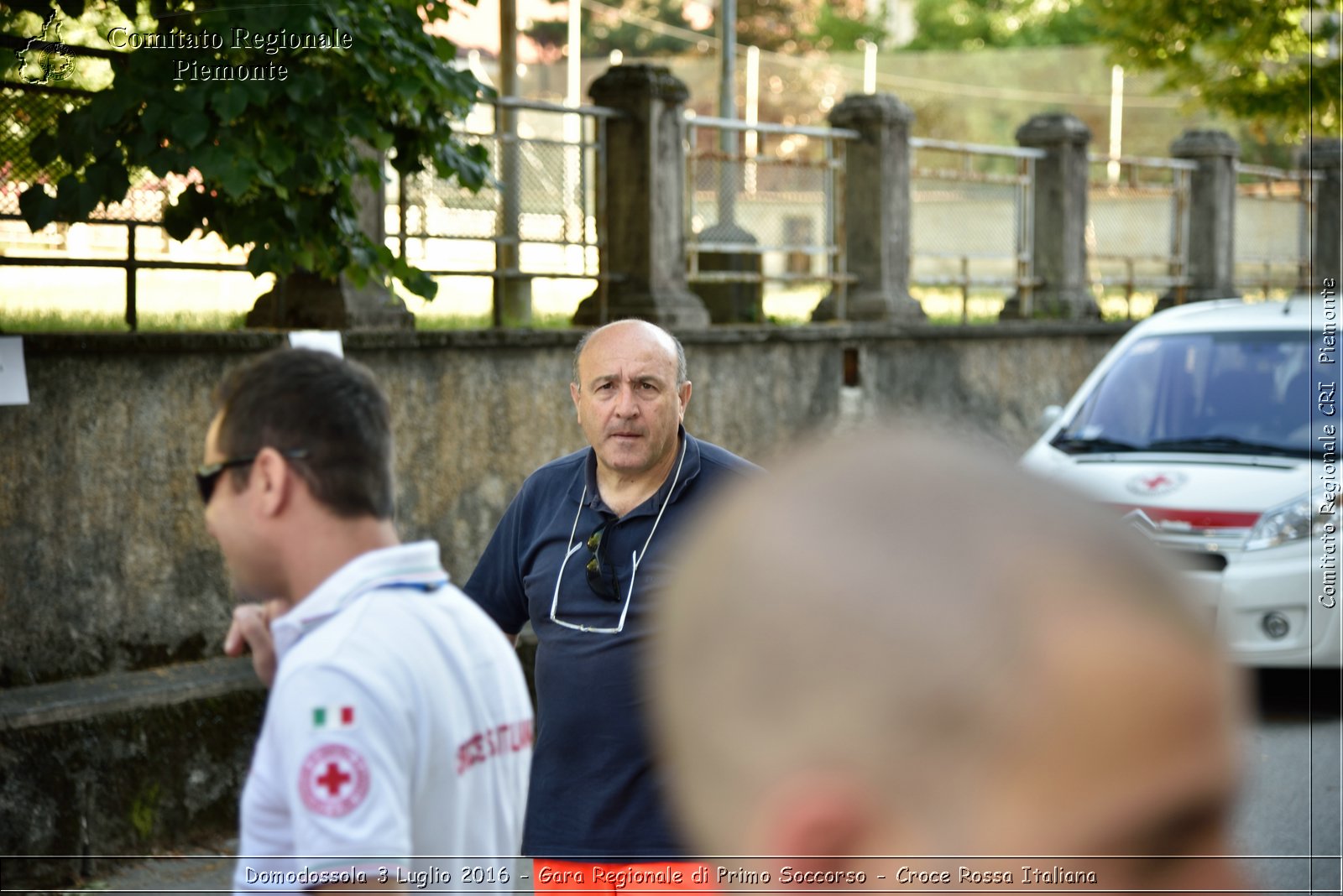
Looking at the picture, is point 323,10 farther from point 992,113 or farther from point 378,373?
point 992,113

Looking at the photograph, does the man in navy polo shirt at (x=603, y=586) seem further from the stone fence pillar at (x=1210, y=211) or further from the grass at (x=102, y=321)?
the stone fence pillar at (x=1210, y=211)

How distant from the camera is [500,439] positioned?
373 inches

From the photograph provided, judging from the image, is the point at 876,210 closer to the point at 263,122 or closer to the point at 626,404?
the point at 263,122

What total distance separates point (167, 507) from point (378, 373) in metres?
1.54

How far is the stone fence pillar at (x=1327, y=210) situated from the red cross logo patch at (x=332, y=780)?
64.7 feet

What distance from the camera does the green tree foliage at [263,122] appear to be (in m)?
6.09

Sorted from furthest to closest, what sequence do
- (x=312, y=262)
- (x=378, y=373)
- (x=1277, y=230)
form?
(x=1277, y=230), (x=378, y=373), (x=312, y=262)

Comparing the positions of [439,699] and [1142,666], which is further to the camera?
[439,699]

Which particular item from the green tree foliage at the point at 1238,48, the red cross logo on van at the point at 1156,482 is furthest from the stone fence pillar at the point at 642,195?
the green tree foliage at the point at 1238,48

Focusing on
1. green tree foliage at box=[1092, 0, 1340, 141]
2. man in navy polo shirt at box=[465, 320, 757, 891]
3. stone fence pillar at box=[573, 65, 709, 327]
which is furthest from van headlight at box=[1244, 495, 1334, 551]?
green tree foliage at box=[1092, 0, 1340, 141]

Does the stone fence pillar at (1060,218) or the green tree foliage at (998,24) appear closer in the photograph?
the stone fence pillar at (1060,218)

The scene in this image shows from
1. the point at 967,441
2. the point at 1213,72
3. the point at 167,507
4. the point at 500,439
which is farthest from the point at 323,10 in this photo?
the point at 1213,72

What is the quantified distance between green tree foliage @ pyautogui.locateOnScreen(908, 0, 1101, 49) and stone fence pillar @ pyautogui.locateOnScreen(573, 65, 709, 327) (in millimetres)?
45967

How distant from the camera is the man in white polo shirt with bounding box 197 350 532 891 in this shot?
215 centimetres
